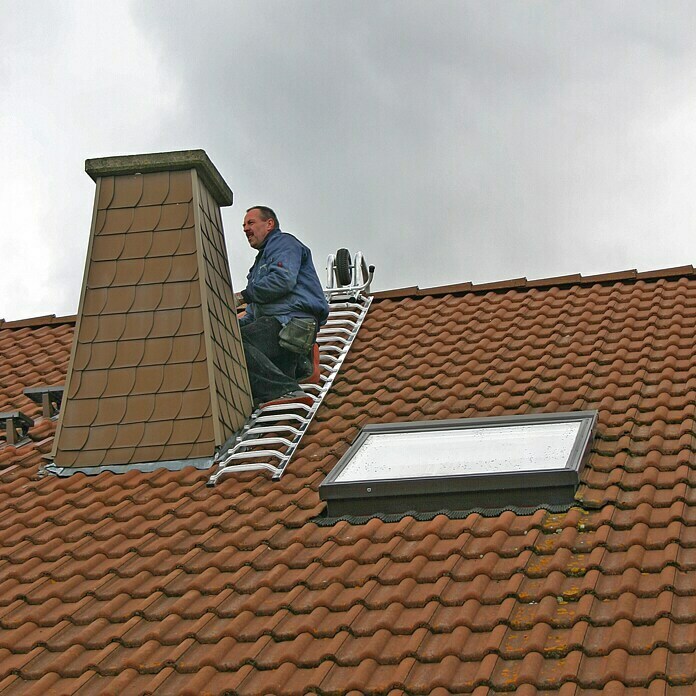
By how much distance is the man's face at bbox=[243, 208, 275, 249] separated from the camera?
917 cm

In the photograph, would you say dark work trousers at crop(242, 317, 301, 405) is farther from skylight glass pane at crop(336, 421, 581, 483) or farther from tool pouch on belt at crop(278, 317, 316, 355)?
skylight glass pane at crop(336, 421, 581, 483)

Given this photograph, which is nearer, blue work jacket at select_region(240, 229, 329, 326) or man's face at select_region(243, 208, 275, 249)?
blue work jacket at select_region(240, 229, 329, 326)

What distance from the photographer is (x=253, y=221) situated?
9172mm

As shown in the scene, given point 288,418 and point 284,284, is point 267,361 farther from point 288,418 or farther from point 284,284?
point 288,418

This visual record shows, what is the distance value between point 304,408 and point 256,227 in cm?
160

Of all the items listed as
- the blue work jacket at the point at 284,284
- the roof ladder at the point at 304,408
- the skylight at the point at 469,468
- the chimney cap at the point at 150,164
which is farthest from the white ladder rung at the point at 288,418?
the chimney cap at the point at 150,164

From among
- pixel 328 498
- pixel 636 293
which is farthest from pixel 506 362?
pixel 328 498

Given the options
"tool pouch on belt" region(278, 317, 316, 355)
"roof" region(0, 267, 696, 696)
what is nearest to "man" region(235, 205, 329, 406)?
"tool pouch on belt" region(278, 317, 316, 355)

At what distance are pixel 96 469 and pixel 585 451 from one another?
10.6ft

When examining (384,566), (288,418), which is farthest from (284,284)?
(384,566)

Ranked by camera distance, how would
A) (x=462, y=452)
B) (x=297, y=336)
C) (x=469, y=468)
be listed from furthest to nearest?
(x=297, y=336) → (x=462, y=452) → (x=469, y=468)

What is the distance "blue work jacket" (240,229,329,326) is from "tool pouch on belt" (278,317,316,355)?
0.48 ft

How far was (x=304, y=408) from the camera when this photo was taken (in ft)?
27.6

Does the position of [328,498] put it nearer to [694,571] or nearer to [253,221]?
[694,571]
